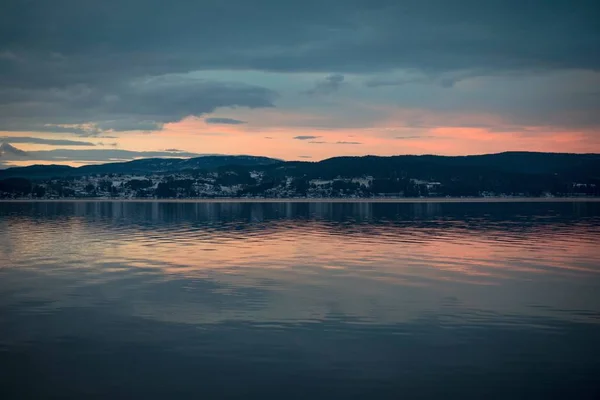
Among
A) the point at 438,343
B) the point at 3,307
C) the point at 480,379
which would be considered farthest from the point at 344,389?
the point at 3,307

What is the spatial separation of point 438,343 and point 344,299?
7.50m

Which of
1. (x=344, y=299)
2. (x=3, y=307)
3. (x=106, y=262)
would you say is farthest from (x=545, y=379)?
(x=106, y=262)

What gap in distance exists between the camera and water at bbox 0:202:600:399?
52.1 ft

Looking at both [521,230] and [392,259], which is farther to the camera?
[521,230]

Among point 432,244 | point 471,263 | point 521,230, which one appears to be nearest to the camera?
point 471,263

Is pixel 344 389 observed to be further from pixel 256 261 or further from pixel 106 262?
pixel 106 262

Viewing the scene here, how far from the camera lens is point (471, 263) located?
127 ft

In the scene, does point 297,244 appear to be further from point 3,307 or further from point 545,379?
point 545,379

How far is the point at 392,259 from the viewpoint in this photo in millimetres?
40625

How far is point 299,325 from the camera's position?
21719 mm

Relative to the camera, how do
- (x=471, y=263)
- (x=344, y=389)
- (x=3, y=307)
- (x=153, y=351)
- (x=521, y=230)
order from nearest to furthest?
(x=344, y=389) < (x=153, y=351) < (x=3, y=307) < (x=471, y=263) < (x=521, y=230)

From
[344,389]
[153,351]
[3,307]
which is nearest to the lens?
[344,389]

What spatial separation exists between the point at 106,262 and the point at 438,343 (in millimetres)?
27582

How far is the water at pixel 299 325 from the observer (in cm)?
1589
